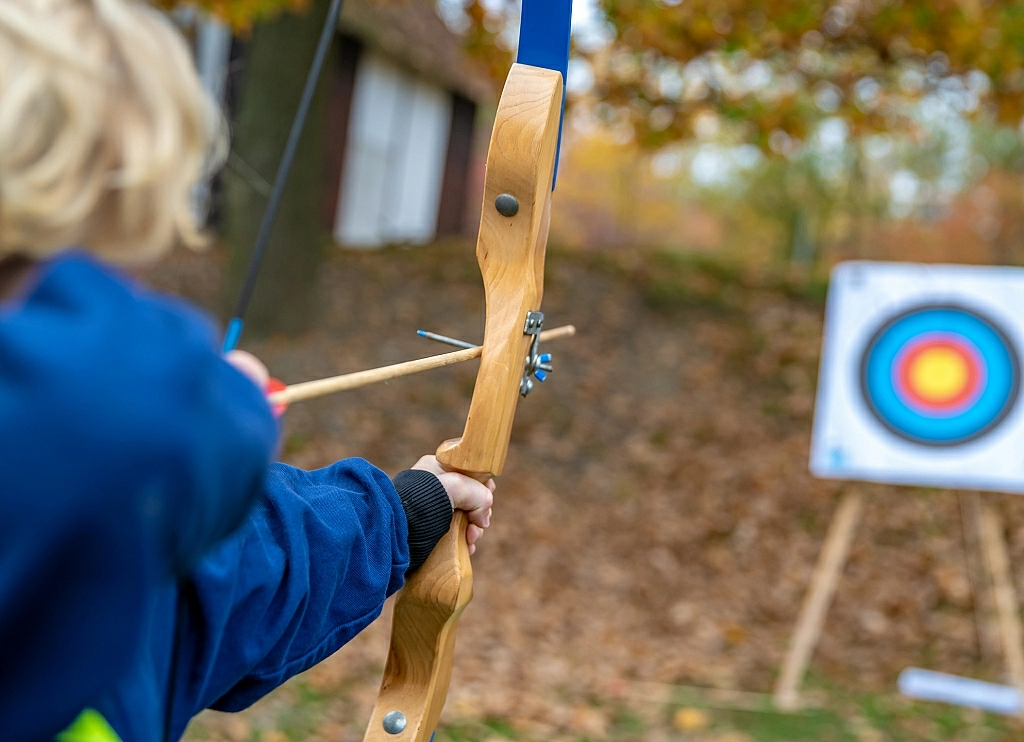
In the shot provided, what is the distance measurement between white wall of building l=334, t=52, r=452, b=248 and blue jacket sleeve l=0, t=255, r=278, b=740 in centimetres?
867

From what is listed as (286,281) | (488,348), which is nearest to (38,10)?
(488,348)

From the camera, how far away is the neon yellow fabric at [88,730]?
64cm

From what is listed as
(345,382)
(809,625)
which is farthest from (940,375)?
(345,382)

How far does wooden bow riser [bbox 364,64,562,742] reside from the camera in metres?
1.15

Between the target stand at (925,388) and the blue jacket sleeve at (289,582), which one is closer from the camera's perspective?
the blue jacket sleeve at (289,582)

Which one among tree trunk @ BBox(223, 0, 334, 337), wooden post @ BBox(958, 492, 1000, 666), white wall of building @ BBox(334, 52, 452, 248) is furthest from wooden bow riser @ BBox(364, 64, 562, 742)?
white wall of building @ BBox(334, 52, 452, 248)

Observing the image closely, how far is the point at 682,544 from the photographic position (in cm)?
Result: 439

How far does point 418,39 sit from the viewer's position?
953cm

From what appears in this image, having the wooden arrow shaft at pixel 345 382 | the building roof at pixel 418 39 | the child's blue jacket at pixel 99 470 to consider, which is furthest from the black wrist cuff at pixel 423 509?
the building roof at pixel 418 39

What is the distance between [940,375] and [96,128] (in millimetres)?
3563

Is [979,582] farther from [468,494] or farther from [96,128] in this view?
[96,128]

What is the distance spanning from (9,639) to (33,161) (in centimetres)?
25

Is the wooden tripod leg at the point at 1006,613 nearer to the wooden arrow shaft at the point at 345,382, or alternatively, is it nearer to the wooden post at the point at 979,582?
the wooden post at the point at 979,582

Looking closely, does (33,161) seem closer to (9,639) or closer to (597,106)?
(9,639)
